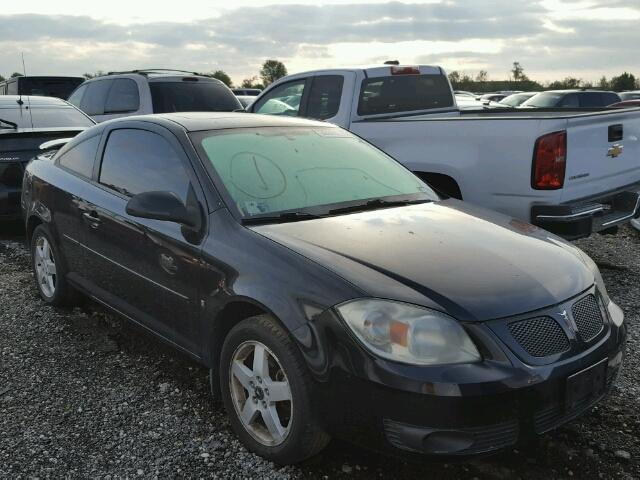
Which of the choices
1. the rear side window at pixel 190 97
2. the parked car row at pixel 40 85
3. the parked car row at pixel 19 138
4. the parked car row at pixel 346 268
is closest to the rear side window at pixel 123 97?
the rear side window at pixel 190 97

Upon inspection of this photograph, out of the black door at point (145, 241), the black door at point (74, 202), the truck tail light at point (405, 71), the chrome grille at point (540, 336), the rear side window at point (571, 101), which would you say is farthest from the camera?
the rear side window at point (571, 101)

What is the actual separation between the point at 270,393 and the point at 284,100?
503cm

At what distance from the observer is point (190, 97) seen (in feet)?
29.7

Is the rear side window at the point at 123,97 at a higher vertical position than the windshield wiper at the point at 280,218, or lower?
higher

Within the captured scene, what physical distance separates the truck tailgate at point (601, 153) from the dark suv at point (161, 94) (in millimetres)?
5217

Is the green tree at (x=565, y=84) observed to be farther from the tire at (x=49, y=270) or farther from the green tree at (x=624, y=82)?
the tire at (x=49, y=270)

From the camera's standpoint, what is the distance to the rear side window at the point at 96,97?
992 cm

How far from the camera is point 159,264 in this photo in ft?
10.9

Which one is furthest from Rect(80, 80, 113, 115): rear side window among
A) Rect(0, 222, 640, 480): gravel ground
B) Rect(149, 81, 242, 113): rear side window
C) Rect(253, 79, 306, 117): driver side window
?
Rect(0, 222, 640, 480): gravel ground

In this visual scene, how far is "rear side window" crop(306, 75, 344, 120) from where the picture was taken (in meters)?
Answer: 6.56

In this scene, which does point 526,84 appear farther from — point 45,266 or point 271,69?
point 45,266

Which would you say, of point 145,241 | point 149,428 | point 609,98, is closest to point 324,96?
point 145,241

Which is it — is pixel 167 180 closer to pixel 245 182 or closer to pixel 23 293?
pixel 245 182

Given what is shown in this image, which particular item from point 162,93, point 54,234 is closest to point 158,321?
point 54,234
